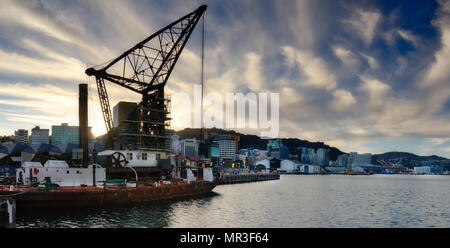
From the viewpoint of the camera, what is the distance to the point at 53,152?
133500mm

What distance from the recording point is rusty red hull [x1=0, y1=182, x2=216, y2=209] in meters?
35.2

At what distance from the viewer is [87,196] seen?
38344mm

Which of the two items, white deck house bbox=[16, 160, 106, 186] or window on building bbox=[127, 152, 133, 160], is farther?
window on building bbox=[127, 152, 133, 160]

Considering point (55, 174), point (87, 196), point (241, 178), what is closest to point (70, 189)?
point (87, 196)

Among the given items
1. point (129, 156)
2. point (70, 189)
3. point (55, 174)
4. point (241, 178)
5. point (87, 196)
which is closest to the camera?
point (87, 196)

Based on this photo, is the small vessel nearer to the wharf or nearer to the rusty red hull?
the rusty red hull

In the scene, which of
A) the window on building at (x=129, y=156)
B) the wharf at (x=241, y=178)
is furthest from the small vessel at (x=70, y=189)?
the wharf at (x=241, y=178)

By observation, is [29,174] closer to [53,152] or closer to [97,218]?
[97,218]

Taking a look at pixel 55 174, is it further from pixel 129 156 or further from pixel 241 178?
pixel 241 178

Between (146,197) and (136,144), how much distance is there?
70.4ft

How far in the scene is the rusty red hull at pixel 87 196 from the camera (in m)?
35.2

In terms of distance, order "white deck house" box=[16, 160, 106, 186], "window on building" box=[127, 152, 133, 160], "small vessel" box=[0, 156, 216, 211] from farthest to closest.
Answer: "window on building" box=[127, 152, 133, 160]
"white deck house" box=[16, 160, 106, 186]
"small vessel" box=[0, 156, 216, 211]

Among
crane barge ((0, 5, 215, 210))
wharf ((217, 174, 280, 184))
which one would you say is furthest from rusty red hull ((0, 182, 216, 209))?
wharf ((217, 174, 280, 184))
